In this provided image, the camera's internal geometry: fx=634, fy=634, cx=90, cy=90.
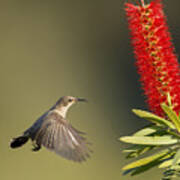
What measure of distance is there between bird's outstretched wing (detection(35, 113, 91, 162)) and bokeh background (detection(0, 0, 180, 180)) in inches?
104

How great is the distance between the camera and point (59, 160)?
253 inches

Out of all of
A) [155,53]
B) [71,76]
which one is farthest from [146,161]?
[71,76]

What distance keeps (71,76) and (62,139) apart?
4.71 meters

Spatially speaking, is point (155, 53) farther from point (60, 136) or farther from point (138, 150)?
point (60, 136)

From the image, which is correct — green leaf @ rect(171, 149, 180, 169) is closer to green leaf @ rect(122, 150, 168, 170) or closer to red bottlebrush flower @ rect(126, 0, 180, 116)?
green leaf @ rect(122, 150, 168, 170)

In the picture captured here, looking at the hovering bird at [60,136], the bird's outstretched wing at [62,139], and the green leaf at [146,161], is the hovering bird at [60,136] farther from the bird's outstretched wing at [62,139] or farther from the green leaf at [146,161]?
the green leaf at [146,161]

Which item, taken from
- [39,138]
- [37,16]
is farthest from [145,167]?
[37,16]

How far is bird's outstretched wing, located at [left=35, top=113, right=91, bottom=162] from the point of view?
2.77 meters

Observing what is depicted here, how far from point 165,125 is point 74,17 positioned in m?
6.28

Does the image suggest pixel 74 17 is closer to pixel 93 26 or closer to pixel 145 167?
pixel 93 26

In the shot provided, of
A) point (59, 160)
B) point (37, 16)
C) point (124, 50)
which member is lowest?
point (59, 160)

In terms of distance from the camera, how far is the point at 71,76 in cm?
752

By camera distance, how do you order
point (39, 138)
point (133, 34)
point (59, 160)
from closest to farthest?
point (133, 34)
point (39, 138)
point (59, 160)

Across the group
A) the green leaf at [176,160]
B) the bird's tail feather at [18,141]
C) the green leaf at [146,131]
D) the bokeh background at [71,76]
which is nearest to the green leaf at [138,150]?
the green leaf at [146,131]
